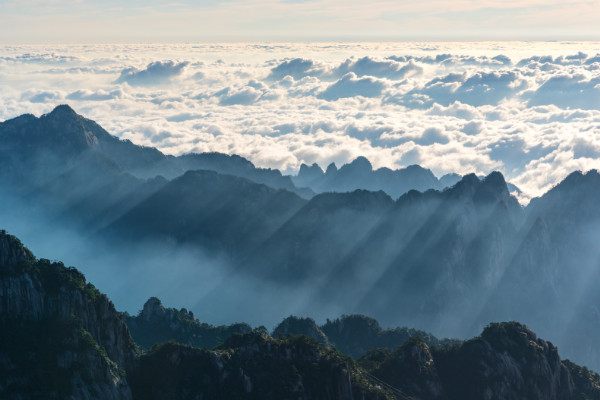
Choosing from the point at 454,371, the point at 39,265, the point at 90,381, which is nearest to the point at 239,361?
the point at 90,381

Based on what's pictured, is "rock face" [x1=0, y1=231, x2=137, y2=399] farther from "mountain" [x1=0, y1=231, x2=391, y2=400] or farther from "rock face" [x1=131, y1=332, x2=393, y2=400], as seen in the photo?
"rock face" [x1=131, y1=332, x2=393, y2=400]

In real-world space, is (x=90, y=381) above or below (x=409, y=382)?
above

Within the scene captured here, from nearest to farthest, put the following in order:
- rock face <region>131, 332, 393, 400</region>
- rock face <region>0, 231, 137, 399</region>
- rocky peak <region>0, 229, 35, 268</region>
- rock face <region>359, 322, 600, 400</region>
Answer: rock face <region>0, 231, 137, 399</region> < rocky peak <region>0, 229, 35, 268</region> < rock face <region>131, 332, 393, 400</region> < rock face <region>359, 322, 600, 400</region>

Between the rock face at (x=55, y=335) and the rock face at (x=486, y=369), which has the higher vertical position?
the rock face at (x=55, y=335)

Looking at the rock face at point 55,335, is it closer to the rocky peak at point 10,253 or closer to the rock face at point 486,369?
the rocky peak at point 10,253

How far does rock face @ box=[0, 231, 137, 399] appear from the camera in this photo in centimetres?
11850

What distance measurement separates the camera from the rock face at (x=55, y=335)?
389 ft

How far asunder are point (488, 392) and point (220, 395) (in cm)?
6683

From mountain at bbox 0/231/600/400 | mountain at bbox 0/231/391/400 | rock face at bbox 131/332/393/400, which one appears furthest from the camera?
rock face at bbox 131/332/393/400

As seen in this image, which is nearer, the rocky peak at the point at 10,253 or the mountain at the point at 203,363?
the mountain at the point at 203,363

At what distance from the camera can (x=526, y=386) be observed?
566ft

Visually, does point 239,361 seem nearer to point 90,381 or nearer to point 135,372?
point 135,372

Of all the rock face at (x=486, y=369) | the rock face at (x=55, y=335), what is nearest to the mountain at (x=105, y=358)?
the rock face at (x=55, y=335)

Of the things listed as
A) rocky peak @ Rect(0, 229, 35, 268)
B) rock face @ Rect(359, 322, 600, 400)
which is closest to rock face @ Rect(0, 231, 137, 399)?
rocky peak @ Rect(0, 229, 35, 268)
